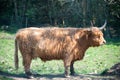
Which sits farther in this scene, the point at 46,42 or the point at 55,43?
the point at 55,43

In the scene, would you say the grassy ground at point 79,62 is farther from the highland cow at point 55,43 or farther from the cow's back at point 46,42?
the cow's back at point 46,42

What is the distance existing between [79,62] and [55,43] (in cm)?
470

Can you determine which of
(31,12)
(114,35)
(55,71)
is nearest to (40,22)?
A: (31,12)

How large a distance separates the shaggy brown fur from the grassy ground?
140 centimetres

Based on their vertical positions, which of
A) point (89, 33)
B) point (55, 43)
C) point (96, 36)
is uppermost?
point (89, 33)

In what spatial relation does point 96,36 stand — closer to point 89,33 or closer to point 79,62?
point 89,33

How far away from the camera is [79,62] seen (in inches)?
658

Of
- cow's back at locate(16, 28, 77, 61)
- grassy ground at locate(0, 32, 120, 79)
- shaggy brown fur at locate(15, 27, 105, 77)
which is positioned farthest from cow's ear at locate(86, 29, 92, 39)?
grassy ground at locate(0, 32, 120, 79)

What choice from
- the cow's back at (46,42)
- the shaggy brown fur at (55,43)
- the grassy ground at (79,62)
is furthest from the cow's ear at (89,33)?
the grassy ground at (79,62)

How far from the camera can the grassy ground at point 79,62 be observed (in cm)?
1413

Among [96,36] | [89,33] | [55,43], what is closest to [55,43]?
[55,43]

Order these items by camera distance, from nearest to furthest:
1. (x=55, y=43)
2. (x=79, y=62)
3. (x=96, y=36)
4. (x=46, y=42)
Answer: (x=46, y=42) < (x=55, y=43) < (x=96, y=36) < (x=79, y=62)

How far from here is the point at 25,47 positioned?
12031 mm

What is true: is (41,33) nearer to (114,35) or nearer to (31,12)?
(114,35)
